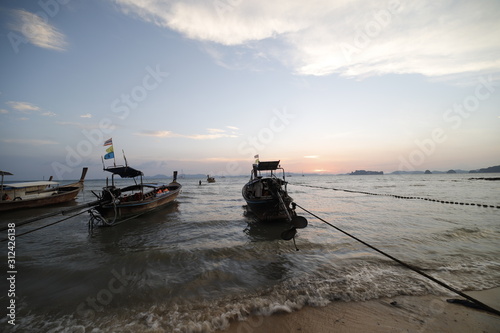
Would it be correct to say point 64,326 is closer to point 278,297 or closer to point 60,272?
point 60,272

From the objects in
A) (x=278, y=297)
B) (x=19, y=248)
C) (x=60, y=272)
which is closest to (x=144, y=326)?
(x=278, y=297)

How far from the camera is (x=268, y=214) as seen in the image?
13.0 metres

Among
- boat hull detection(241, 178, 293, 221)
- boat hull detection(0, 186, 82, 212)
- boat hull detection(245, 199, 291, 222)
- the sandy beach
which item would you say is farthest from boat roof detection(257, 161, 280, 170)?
boat hull detection(0, 186, 82, 212)

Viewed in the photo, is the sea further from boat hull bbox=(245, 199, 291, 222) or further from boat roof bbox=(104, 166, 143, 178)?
boat roof bbox=(104, 166, 143, 178)

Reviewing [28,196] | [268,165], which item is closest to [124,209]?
[268,165]

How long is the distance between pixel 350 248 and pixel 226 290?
5844 mm

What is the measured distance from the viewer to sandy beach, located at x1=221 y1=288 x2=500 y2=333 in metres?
3.95

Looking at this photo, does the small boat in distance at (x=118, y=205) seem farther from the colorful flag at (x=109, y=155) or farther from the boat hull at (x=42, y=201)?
the boat hull at (x=42, y=201)

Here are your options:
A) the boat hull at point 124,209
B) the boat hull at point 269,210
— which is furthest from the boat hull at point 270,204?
the boat hull at point 124,209

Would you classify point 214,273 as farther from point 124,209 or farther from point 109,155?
point 109,155

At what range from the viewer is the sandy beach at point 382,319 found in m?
3.95

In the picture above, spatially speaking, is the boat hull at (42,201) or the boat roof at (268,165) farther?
the boat hull at (42,201)

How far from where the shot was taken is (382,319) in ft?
13.8

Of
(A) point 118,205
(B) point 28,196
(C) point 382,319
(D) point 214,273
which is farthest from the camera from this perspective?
(B) point 28,196
